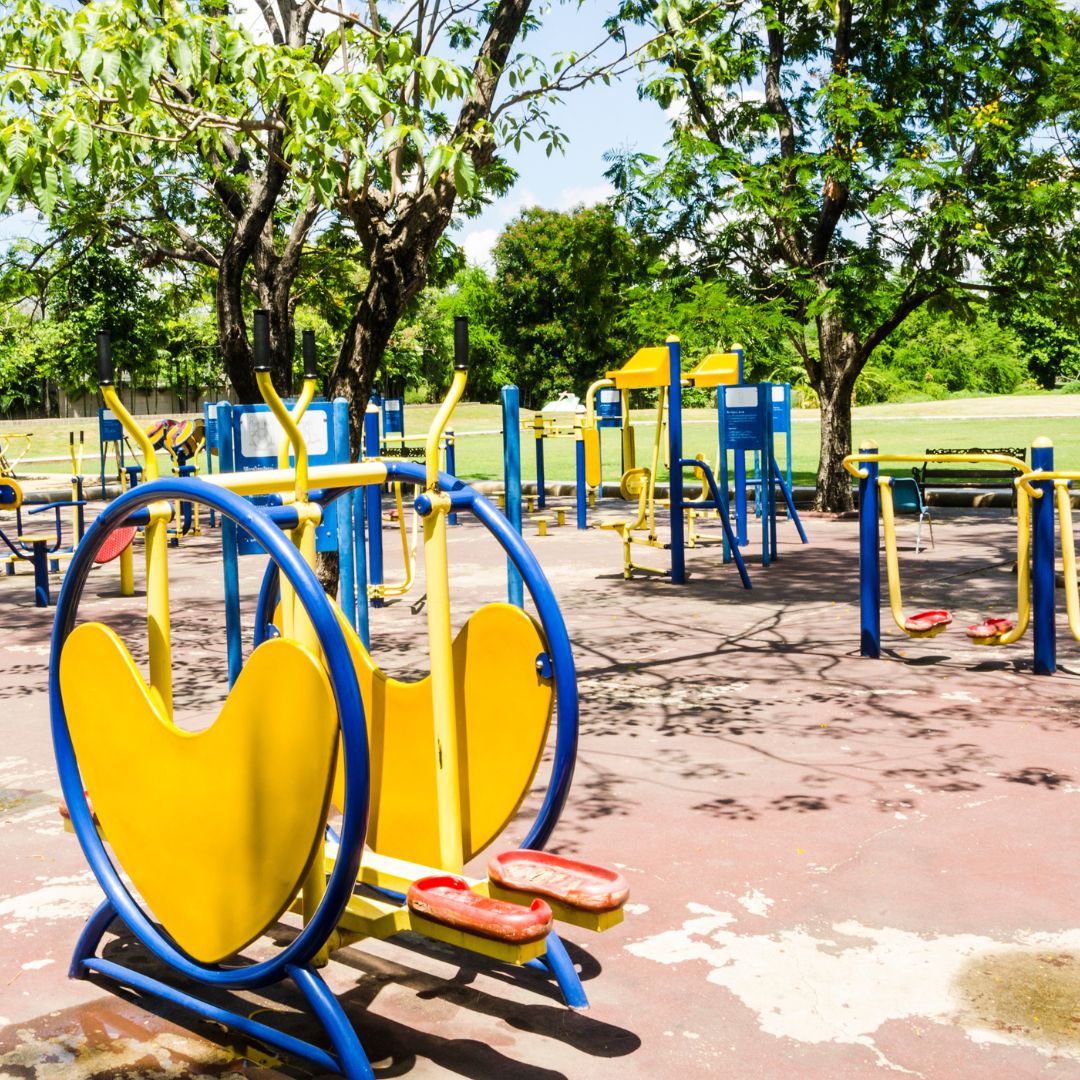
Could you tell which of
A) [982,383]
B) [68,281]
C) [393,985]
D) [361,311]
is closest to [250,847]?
[393,985]

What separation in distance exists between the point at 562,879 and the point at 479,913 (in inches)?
12.8

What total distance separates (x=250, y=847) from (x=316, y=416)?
4.31m

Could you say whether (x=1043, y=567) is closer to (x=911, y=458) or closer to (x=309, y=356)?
(x=911, y=458)

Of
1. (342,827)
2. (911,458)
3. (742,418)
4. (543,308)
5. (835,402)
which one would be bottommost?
(342,827)

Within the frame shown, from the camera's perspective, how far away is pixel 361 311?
10.2 metres

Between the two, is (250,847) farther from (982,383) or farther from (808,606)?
(982,383)

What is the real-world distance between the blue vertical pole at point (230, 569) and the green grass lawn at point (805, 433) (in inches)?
720

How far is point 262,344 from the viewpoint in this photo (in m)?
3.55

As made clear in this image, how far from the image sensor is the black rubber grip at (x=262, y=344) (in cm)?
352

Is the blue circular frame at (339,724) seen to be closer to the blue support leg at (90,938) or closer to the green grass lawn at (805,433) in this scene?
the blue support leg at (90,938)

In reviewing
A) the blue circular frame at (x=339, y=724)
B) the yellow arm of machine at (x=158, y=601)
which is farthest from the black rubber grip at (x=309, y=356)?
the blue circular frame at (x=339, y=724)

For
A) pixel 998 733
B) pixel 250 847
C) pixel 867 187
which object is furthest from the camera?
pixel 867 187

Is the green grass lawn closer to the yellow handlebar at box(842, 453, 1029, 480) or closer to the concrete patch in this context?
the yellow handlebar at box(842, 453, 1029, 480)

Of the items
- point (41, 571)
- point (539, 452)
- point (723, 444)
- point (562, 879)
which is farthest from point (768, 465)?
point (562, 879)
